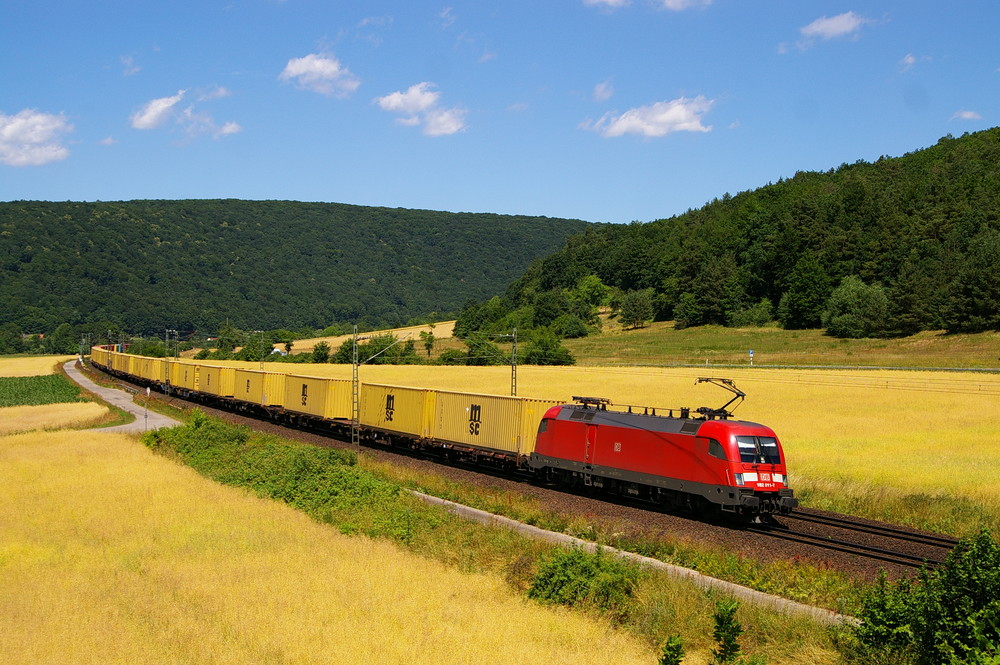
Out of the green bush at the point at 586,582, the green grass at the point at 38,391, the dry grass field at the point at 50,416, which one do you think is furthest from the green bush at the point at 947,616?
the green grass at the point at 38,391

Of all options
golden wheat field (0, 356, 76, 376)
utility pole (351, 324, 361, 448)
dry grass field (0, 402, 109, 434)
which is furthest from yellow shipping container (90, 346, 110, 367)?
utility pole (351, 324, 361, 448)

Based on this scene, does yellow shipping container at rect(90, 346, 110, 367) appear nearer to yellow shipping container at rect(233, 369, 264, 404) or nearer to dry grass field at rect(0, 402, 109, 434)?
dry grass field at rect(0, 402, 109, 434)

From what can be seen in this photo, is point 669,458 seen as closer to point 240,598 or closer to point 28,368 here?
point 240,598

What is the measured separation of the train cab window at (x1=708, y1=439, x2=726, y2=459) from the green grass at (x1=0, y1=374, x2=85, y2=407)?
231 ft

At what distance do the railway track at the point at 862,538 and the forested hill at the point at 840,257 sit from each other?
227 ft

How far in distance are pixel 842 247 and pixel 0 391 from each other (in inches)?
4500

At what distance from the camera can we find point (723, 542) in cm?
2181

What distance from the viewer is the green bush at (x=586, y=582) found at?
16188mm

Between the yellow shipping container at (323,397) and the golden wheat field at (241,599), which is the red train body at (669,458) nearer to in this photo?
the golden wheat field at (241,599)

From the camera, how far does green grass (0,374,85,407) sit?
78.6 m

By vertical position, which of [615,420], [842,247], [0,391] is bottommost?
[0,391]

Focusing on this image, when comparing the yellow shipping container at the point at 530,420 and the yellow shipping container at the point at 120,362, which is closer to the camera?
the yellow shipping container at the point at 530,420

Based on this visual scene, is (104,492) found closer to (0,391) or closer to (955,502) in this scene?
(955,502)

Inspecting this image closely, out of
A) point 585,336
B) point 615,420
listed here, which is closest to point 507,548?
point 615,420
